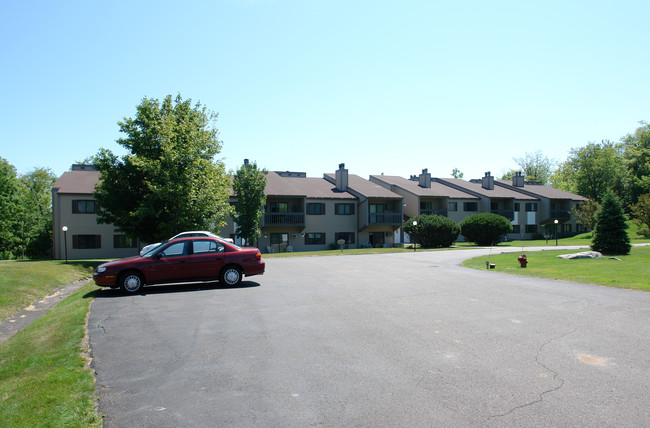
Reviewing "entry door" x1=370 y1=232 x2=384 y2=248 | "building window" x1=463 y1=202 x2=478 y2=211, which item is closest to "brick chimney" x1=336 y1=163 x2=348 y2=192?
"entry door" x1=370 y1=232 x2=384 y2=248

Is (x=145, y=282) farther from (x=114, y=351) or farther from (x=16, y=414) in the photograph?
(x=16, y=414)

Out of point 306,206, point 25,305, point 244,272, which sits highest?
point 306,206

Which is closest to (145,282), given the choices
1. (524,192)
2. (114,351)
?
(114,351)

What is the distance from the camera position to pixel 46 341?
8.28 metres

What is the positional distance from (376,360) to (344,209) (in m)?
41.2

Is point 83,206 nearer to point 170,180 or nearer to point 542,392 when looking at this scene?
point 170,180

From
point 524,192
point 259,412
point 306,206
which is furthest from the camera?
point 524,192

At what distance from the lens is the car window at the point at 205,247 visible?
14.0 meters

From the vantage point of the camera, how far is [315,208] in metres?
45.8

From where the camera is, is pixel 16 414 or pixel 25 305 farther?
pixel 25 305

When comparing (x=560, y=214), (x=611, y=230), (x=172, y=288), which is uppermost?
(x=560, y=214)

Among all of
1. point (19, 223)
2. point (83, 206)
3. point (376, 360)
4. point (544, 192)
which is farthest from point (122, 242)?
point (544, 192)

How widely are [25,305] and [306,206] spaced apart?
31.8 meters

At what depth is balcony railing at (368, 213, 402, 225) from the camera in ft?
154
